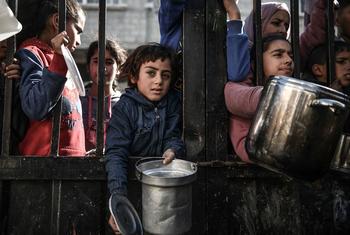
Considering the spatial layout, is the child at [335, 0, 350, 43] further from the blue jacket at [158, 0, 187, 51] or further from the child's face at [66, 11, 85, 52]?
the child's face at [66, 11, 85, 52]

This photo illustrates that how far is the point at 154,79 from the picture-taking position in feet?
6.36

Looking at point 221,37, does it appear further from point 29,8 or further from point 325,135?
point 29,8

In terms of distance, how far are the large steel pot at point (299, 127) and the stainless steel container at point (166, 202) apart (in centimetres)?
32

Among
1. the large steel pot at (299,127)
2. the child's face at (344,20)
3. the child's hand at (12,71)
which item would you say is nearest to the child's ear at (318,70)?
the child's face at (344,20)

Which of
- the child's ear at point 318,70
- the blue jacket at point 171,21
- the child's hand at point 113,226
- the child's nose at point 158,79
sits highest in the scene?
the blue jacket at point 171,21

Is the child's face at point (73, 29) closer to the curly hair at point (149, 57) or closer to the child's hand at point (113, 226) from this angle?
the curly hair at point (149, 57)

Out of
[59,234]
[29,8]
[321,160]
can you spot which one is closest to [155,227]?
[59,234]

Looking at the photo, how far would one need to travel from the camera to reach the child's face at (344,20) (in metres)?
2.81

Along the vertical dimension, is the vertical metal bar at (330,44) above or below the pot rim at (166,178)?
above

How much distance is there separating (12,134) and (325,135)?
1401 millimetres

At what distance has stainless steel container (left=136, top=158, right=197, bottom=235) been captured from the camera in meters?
1.53

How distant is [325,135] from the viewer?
1.46 m

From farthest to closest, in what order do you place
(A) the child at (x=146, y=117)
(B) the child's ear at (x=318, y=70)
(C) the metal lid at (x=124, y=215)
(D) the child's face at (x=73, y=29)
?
(B) the child's ear at (x=318, y=70) < (D) the child's face at (x=73, y=29) < (A) the child at (x=146, y=117) < (C) the metal lid at (x=124, y=215)

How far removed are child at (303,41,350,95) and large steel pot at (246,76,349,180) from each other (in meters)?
0.97
